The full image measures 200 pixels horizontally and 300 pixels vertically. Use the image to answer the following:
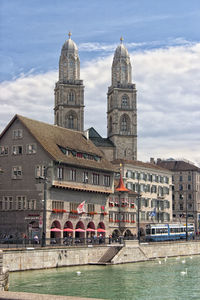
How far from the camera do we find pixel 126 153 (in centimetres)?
13625

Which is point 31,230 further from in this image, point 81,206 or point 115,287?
point 115,287

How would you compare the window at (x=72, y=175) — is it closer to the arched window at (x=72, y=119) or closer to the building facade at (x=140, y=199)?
the building facade at (x=140, y=199)

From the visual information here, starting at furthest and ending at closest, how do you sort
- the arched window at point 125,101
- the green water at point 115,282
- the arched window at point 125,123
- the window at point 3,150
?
the arched window at point 125,101 < the arched window at point 125,123 < the window at point 3,150 < the green water at point 115,282

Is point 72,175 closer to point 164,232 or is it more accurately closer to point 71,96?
point 164,232

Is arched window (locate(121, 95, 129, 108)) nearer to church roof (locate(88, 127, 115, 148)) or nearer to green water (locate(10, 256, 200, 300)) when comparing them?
church roof (locate(88, 127, 115, 148))

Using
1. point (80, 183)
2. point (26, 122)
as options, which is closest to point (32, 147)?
point (26, 122)

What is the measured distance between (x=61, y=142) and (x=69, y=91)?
68.3 metres

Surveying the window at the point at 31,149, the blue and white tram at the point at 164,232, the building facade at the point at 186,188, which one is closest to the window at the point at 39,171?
the window at the point at 31,149

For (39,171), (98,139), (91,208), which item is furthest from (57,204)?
(98,139)

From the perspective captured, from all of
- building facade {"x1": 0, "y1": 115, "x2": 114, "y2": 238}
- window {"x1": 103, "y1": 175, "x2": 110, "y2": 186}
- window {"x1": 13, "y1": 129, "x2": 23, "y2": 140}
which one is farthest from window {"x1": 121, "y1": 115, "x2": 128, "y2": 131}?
window {"x1": 13, "y1": 129, "x2": 23, "y2": 140}

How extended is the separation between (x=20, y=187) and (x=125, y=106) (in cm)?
7533

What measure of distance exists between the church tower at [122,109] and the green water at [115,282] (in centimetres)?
7990

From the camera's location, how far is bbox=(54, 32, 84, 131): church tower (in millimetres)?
138750

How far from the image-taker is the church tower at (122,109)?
13675 centimetres
